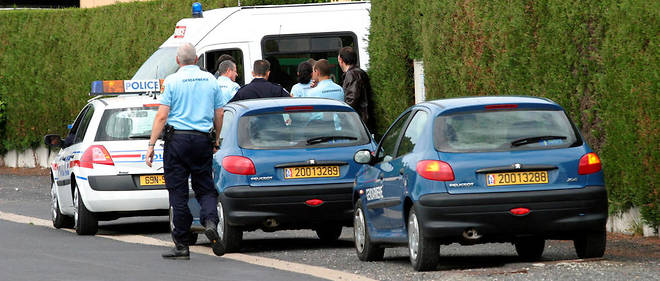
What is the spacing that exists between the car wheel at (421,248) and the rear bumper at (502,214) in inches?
3.8

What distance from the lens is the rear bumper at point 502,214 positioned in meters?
11.0

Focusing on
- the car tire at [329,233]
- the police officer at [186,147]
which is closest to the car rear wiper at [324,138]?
the police officer at [186,147]

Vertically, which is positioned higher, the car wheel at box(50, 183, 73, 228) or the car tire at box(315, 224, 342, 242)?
the car tire at box(315, 224, 342, 242)

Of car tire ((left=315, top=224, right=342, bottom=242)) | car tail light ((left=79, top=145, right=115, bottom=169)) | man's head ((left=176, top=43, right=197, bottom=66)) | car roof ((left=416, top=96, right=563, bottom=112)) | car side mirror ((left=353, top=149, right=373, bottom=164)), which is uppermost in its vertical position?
man's head ((left=176, top=43, right=197, bottom=66))

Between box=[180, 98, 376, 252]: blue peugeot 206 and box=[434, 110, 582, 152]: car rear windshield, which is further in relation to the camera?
box=[180, 98, 376, 252]: blue peugeot 206

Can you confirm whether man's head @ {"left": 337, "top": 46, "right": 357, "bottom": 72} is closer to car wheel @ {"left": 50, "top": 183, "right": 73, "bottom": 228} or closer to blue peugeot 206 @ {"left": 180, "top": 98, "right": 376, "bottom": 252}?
car wheel @ {"left": 50, "top": 183, "right": 73, "bottom": 228}

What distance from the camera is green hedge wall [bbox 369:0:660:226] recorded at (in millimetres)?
13305

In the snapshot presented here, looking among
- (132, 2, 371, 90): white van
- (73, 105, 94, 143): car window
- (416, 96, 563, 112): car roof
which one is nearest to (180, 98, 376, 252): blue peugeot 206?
(416, 96, 563, 112): car roof

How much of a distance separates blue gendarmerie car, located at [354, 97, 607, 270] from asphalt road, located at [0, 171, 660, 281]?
0.29 metres

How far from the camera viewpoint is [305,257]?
521 inches

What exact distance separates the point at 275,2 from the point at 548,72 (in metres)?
11.4

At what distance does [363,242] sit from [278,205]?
Answer: 40.3 inches

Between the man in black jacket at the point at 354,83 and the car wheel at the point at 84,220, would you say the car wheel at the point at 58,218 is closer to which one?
the car wheel at the point at 84,220

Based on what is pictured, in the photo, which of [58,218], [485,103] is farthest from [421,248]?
[58,218]
